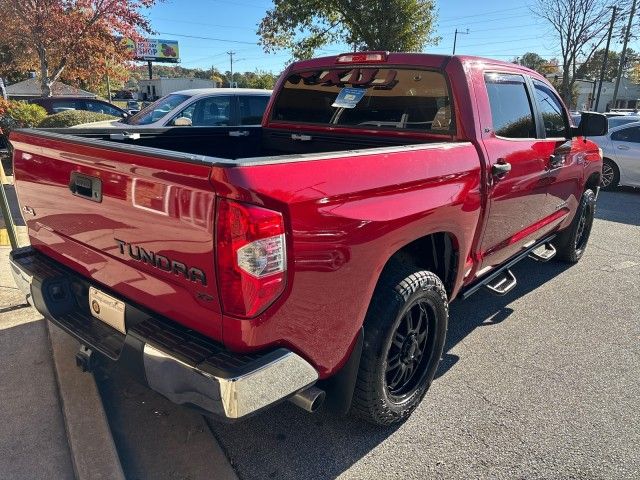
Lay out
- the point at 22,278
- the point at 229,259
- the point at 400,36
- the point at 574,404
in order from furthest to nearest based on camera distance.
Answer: the point at 400,36 → the point at 574,404 → the point at 22,278 → the point at 229,259

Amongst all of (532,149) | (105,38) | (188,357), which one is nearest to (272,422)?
(188,357)

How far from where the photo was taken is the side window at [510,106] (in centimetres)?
321

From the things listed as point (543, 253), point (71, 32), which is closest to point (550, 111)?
point (543, 253)

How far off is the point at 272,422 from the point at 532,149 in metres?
2.58

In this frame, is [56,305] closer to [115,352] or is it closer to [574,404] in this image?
[115,352]

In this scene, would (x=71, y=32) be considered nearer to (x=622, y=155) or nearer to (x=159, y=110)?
(x=159, y=110)

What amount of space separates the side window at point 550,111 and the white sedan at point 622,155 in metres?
6.77

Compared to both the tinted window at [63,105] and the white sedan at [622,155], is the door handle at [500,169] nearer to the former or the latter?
the white sedan at [622,155]

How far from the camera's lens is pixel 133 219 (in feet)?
6.48

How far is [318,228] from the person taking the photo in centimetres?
183

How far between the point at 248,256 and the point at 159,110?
7.46 meters

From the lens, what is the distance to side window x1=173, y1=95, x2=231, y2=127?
8070 mm

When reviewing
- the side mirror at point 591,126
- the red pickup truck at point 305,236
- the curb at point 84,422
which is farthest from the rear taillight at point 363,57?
the curb at point 84,422

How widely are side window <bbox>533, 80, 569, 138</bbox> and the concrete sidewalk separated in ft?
13.0
